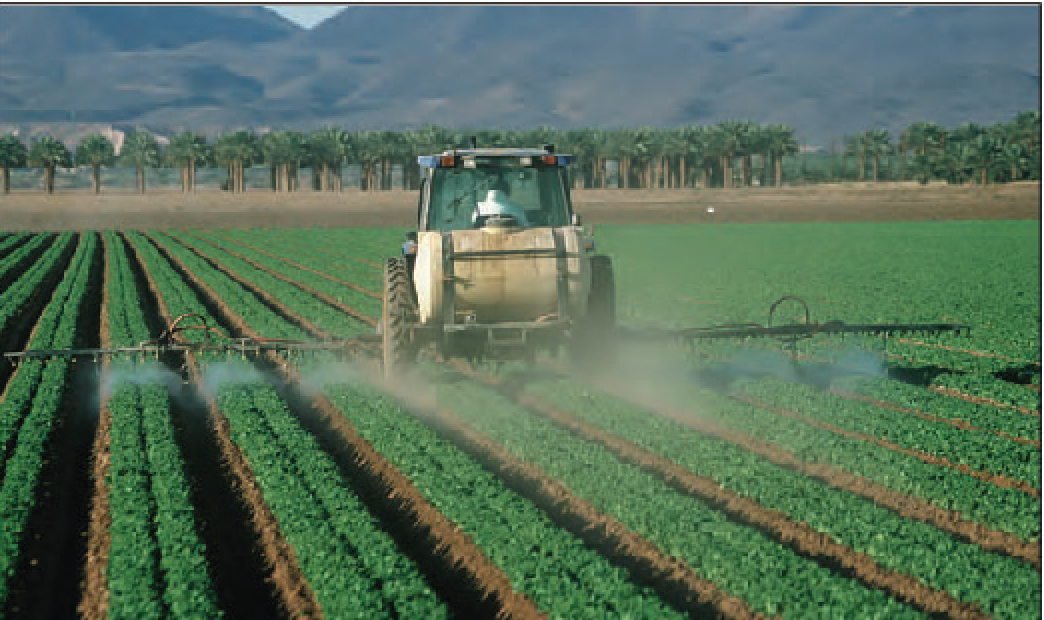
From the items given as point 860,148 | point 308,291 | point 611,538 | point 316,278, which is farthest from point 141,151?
point 611,538

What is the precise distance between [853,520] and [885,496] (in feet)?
3.18

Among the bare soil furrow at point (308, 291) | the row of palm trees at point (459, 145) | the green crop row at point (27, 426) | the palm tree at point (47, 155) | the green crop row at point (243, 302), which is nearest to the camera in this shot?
the green crop row at point (27, 426)

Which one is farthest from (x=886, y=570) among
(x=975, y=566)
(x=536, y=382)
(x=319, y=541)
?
(x=536, y=382)

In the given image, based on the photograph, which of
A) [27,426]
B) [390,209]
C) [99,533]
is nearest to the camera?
[99,533]

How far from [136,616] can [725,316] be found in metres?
14.9

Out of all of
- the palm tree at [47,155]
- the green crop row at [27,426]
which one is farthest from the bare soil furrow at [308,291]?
the palm tree at [47,155]

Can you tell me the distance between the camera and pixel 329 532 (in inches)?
314

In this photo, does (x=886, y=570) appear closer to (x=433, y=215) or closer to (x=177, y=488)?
(x=177, y=488)

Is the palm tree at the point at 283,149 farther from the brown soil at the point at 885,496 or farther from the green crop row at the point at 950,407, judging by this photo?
the brown soil at the point at 885,496

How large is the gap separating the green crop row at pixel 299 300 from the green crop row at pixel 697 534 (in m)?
7.85

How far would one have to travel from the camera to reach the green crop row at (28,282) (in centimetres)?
2103

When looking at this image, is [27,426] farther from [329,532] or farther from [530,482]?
[530,482]

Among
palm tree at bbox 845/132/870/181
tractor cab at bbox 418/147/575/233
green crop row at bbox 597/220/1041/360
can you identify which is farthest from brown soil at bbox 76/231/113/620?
palm tree at bbox 845/132/870/181

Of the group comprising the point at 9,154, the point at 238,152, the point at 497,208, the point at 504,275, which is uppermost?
the point at 238,152
